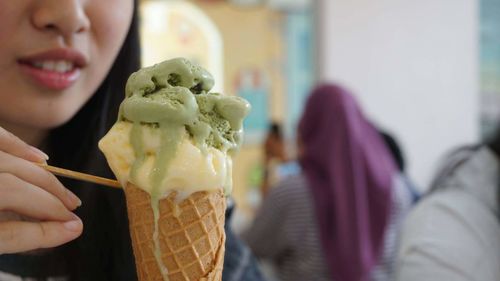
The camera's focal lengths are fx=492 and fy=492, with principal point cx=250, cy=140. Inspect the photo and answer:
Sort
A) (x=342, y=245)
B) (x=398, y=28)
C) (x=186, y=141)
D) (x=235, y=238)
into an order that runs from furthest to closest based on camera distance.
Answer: (x=398, y=28) < (x=342, y=245) < (x=235, y=238) < (x=186, y=141)

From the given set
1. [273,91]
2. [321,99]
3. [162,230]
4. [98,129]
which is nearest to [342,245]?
[321,99]

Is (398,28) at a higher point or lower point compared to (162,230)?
lower

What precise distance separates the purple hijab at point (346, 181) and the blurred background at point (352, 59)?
1373 mm

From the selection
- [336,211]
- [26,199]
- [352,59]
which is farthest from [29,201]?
[352,59]

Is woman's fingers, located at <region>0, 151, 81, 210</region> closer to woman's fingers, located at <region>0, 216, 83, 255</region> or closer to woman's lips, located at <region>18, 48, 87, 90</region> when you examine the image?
woman's fingers, located at <region>0, 216, 83, 255</region>

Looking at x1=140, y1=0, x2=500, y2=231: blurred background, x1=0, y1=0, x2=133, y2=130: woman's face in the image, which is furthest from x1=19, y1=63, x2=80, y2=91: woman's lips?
x1=140, y1=0, x2=500, y2=231: blurred background

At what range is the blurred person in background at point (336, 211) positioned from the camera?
231 centimetres

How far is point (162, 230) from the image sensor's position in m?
0.73

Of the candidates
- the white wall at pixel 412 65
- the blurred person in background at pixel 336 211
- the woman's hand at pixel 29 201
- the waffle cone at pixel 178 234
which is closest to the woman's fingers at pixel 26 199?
the woman's hand at pixel 29 201

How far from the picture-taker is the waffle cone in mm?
726

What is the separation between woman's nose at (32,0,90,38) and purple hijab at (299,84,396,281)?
1.72m

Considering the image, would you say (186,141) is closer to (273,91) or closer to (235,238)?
(235,238)

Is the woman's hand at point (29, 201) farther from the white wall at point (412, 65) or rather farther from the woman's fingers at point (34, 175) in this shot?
the white wall at point (412, 65)

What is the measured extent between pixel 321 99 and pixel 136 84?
1.94 m
